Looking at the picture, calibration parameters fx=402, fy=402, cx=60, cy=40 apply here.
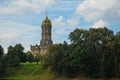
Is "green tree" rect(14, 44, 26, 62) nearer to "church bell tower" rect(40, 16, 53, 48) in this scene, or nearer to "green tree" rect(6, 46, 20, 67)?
"green tree" rect(6, 46, 20, 67)

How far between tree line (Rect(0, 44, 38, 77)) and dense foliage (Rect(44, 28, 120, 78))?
1256cm

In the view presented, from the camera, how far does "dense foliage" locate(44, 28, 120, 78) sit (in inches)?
3917

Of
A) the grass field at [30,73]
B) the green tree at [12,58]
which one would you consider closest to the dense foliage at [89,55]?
the grass field at [30,73]

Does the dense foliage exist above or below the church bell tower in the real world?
below

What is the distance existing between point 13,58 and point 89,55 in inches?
1258

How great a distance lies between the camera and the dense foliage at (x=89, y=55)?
9950 centimetres

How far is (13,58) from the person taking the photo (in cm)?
12681

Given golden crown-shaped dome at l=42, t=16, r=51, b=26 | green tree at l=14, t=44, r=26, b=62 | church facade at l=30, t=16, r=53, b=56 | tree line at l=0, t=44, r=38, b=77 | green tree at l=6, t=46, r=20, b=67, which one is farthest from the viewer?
golden crown-shaped dome at l=42, t=16, r=51, b=26

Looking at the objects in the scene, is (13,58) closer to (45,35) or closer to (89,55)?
(89,55)

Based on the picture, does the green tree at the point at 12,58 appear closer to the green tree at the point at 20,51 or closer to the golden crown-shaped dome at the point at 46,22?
the green tree at the point at 20,51

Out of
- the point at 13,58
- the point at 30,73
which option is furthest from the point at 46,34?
the point at 30,73

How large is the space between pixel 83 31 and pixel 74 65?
1091 centimetres

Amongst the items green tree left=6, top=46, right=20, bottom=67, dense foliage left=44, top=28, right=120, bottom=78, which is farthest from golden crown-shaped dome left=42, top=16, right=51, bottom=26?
dense foliage left=44, top=28, right=120, bottom=78

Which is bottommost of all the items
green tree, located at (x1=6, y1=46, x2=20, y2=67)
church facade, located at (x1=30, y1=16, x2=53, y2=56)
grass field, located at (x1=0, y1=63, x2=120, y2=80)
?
grass field, located at (x1=0, y1=63, x2=120, y2=80)
